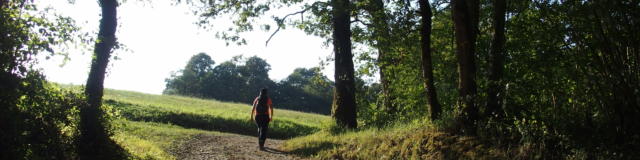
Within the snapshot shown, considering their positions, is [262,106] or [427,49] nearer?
[427,49]

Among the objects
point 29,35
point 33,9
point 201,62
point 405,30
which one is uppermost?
point 201,62

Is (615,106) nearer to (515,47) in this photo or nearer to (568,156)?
(568,156)

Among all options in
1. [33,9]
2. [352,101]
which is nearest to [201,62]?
[352,101]

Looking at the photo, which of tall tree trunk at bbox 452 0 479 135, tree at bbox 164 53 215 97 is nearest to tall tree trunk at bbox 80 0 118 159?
tall tree trunk at bbox 452 0 479 135

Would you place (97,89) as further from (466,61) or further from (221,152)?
(466,61)

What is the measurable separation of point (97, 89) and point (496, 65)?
8.99 meters

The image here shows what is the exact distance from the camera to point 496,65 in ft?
26.5

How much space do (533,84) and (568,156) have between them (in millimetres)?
2027

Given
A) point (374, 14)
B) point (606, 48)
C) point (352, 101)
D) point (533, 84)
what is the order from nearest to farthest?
point (606, 48), point (533, 84), point (374, 14), point (352, 101)

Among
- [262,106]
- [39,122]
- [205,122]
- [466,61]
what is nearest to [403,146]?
[466,61]

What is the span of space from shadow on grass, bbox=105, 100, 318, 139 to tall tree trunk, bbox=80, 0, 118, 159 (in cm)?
1644

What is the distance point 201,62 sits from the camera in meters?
104

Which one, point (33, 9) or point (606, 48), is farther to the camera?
point (33, 9)

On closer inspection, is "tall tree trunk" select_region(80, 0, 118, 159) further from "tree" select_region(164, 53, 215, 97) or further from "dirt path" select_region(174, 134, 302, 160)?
"tree" select_region(164, 53, 215, 97)
